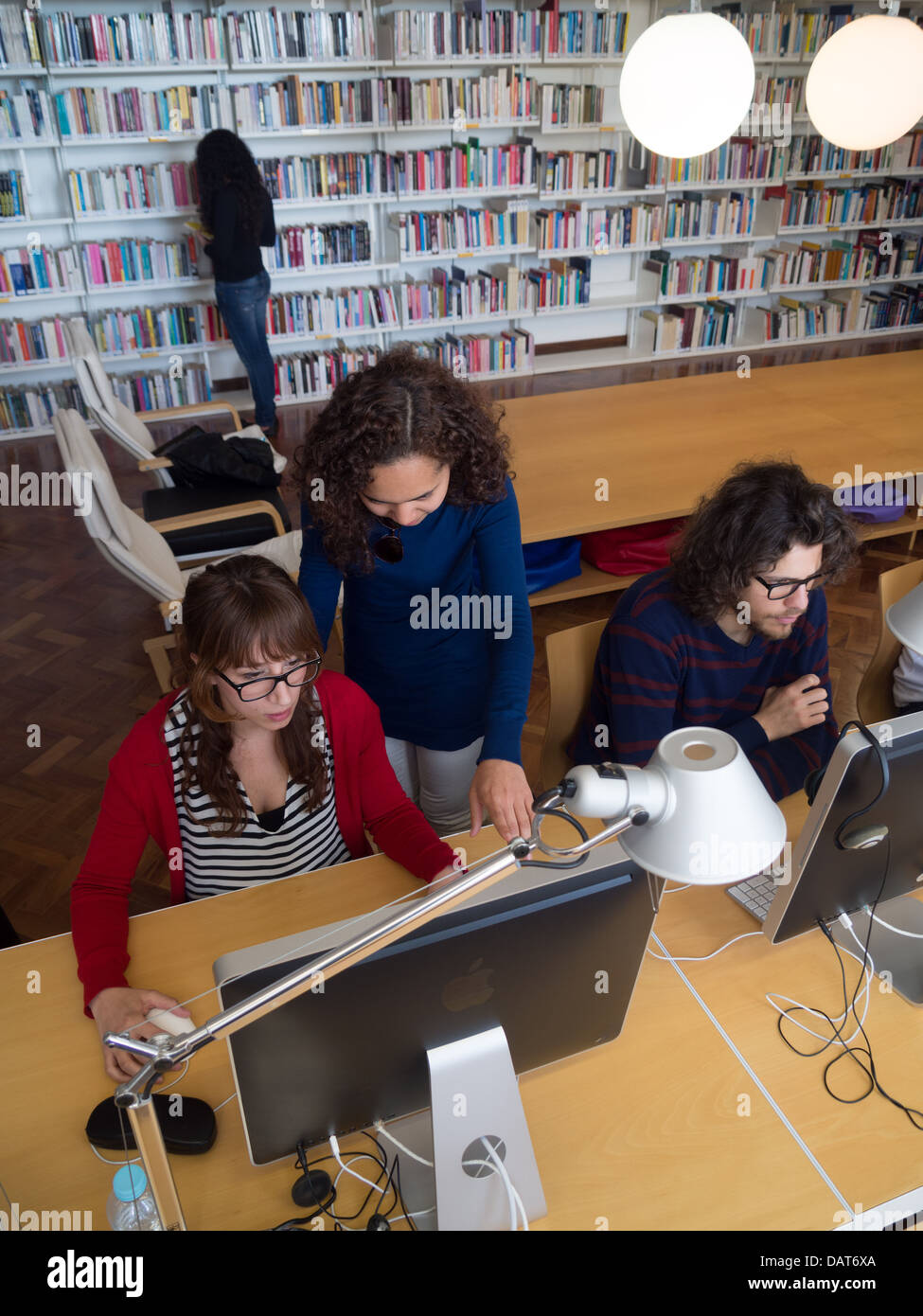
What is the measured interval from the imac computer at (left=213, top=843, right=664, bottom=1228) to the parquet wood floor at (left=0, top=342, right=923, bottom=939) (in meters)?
1.44

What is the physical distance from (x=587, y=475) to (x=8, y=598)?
2373 mm

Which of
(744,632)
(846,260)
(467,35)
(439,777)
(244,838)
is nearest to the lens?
(244,838)

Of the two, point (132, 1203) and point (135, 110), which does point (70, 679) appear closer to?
point (132, 1203)

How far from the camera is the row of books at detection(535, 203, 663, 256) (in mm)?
5668

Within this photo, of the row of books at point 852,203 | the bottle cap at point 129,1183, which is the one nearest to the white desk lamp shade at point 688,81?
the bottle cap at point 129,1183

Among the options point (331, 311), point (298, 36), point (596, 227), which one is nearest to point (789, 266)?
point (596, 227)

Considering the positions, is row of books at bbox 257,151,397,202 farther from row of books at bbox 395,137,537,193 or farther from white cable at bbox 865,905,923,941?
white cable at bbox 865,905,923,941

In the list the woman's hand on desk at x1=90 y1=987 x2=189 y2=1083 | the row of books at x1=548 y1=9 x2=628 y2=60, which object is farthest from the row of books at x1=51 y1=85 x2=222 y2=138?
the woman's hand on desk at x1=90 y1=987 x2=189 y2=1083

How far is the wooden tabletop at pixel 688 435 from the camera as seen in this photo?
2.91 meters

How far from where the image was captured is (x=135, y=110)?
4.64 metres

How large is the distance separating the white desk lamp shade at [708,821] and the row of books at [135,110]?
5.04 m

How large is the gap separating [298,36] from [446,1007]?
17.0 ft

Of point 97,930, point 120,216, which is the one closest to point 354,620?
point 97,930
